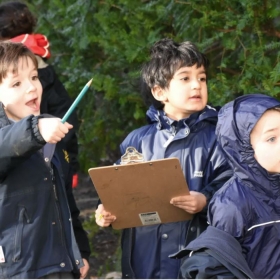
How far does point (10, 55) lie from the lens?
4.18 meters

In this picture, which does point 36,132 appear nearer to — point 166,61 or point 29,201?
point 29,201

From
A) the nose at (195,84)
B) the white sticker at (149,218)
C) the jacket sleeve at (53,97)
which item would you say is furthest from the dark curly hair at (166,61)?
the jacket sleeve at (53,97)

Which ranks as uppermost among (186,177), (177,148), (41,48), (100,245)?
(41,48)

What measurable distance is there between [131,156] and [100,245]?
312cm

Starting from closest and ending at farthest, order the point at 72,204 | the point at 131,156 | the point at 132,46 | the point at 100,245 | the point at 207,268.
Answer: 1. the point at 207,268
2. the point at 131,156
3. the point at 72,204
4. the point at 132,46
5. the point at 100,245

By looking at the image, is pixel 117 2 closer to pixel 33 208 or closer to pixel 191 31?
pixel 191 31

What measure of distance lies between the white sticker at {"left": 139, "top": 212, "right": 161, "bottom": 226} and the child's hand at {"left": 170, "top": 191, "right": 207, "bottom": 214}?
0.14m

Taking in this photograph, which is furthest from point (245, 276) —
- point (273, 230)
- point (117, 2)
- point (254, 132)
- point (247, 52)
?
point (117, 2)

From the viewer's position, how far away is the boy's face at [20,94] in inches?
161

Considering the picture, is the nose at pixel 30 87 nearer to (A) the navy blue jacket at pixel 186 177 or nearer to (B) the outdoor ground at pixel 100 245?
(A) the navy blue jacket at pixel 186 177

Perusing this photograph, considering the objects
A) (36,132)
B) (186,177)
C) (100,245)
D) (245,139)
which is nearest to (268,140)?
(245,139)

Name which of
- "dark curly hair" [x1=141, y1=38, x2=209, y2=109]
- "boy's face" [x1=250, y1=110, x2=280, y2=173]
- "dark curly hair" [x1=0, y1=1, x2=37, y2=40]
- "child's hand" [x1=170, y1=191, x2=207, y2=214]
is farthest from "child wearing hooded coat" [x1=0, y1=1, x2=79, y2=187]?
"boy's face" [x1=250, y1=110, x2=280, y2=173]

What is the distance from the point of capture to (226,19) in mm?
4832

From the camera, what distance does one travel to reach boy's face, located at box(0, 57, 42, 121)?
4102mm
